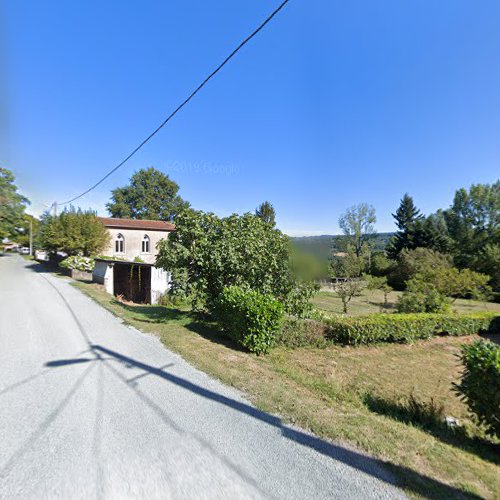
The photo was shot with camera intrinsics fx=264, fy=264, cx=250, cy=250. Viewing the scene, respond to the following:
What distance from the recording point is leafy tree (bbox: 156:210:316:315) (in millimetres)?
8227

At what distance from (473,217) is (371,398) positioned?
48951 mm

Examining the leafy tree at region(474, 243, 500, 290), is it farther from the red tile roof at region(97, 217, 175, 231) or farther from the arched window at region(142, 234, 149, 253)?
the arched window at region(142, 234, 149, 253)

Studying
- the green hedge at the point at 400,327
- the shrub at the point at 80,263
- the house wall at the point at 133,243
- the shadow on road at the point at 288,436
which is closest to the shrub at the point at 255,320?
the shadow on road at the point at 288,436

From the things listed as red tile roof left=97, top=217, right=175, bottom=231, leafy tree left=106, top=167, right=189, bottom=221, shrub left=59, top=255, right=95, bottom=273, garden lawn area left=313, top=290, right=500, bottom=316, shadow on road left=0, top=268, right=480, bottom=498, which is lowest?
garden lawn area left=313, top=290, right=500, bottom=316

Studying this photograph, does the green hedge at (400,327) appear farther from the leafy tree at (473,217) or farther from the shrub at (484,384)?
the leafy tree at (473,217)

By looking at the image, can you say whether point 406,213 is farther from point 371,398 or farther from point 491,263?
point 371,398

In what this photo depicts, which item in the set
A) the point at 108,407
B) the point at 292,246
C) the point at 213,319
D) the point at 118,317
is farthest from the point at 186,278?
the point at 108,407

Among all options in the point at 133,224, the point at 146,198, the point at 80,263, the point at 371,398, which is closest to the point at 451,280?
the point at 371,398

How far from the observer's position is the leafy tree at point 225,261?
27.0ft

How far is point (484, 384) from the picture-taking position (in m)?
3.45

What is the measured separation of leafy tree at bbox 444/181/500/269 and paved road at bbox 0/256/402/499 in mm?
40835

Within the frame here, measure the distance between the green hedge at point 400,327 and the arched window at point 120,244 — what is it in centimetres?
2601

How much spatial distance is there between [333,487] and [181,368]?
308 cm

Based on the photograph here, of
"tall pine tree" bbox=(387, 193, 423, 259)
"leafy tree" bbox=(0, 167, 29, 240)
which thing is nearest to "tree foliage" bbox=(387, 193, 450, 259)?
"tall pine tree" bbox=(387, 193, 423, 259)
